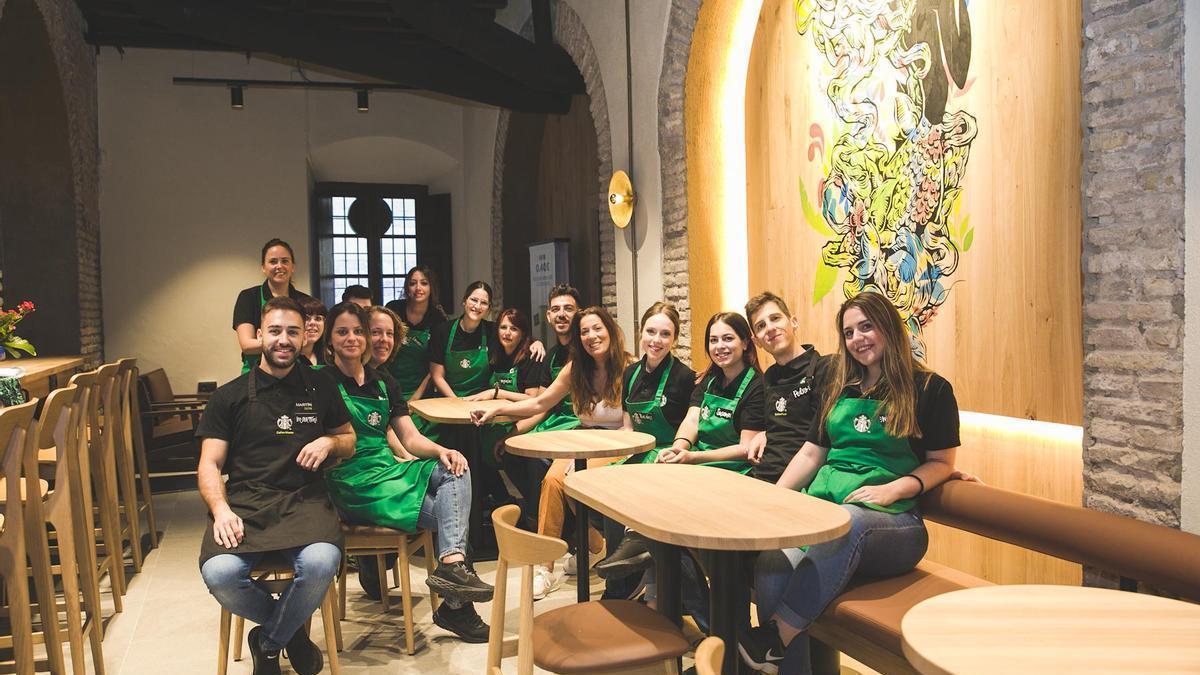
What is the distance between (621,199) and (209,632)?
11.4ft

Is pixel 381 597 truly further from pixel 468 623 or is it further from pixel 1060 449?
pixel 1060 449

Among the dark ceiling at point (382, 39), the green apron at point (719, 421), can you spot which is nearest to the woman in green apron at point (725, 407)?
the green apron at point (719, 421)

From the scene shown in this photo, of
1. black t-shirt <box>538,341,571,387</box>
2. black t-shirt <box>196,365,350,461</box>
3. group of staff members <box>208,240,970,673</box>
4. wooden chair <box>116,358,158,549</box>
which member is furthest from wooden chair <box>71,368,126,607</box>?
black t-shirt <box>538,341,571,387</box>

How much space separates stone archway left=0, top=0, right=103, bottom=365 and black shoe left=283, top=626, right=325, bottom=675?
18.0ft

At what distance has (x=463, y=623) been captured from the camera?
12.0 feet

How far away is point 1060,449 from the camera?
10.7ft

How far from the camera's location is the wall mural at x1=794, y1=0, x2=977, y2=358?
146 inches

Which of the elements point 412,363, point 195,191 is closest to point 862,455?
point 412,363

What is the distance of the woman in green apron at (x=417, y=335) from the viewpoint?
5520 mm

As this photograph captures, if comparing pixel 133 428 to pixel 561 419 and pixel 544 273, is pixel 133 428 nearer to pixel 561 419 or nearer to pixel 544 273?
pixel 561 419

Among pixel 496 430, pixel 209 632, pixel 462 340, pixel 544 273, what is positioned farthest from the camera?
pixel 544 273

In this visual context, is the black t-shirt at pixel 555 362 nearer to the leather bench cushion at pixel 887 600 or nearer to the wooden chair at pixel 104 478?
the wooden chair at pixel 104 478

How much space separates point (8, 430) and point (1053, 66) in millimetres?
3363

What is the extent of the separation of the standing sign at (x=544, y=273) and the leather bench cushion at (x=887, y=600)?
212 inches
